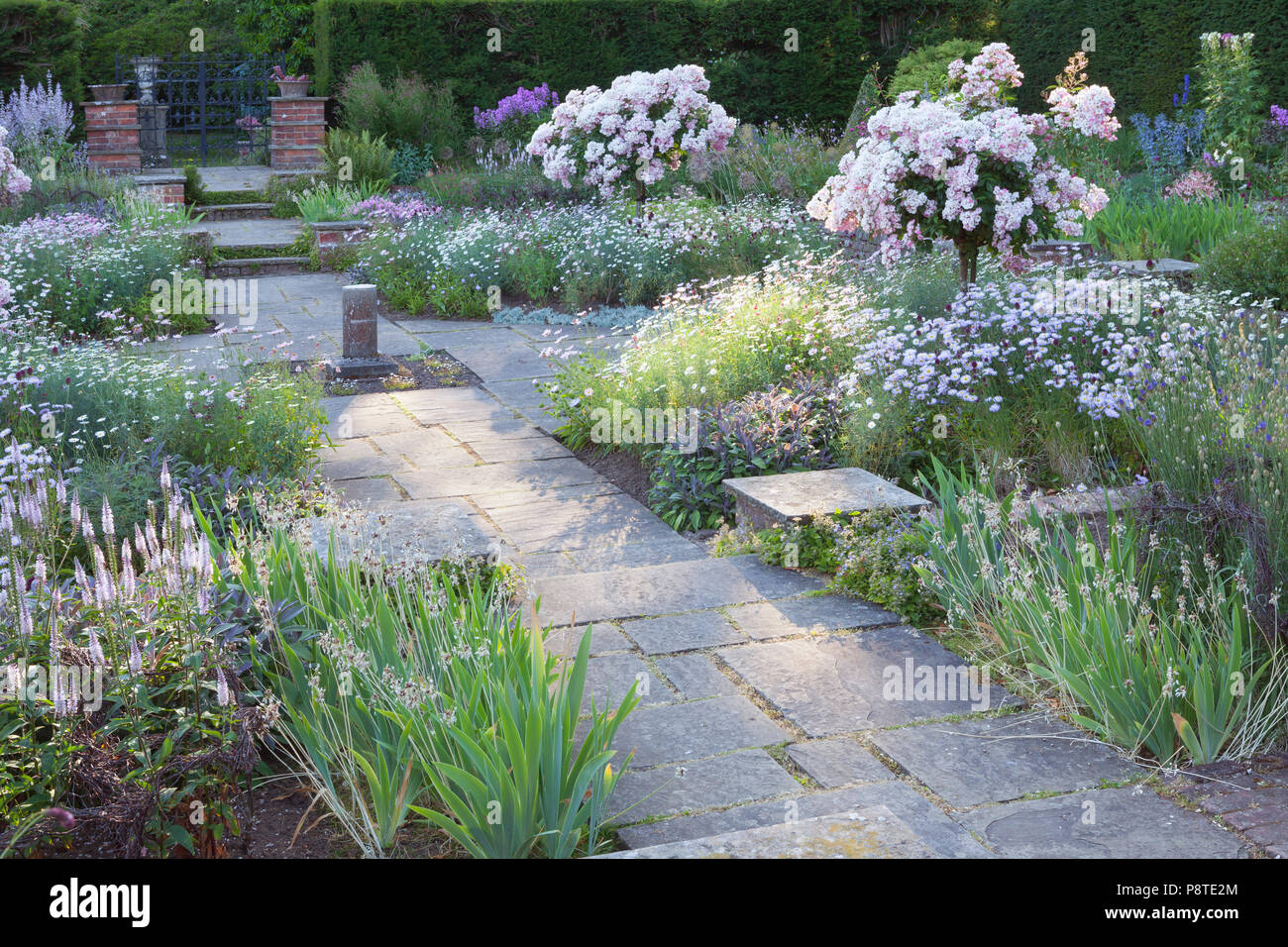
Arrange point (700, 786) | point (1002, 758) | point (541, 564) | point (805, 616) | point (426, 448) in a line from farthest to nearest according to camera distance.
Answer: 1. point (426, 448)
2. point (541, 564)
3. point (805, 616)
4. point (1002, 758)
5. point (700, 786)

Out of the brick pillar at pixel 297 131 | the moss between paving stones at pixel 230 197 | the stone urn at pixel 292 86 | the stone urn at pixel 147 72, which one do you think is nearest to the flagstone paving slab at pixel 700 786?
the moss between paving stones at pixel 230 197

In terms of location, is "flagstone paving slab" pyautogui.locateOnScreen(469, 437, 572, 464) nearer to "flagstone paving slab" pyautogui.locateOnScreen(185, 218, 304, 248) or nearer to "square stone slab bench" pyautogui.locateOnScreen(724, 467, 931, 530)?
"square stone slab bench" pyautogui.locateOnScreen(724, 467, 931, 530)

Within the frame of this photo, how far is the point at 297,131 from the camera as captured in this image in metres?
14.6

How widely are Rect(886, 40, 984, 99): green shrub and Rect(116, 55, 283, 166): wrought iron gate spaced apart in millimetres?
8416

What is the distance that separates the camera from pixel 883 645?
3.84 metres

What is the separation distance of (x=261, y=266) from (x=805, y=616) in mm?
8834

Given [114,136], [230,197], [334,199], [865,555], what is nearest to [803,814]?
[865,555]

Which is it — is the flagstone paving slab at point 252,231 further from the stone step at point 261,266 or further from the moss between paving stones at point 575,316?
the moss between paving stones at point 575,316

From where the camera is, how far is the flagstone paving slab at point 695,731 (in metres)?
3.20

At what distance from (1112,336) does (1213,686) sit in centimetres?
260

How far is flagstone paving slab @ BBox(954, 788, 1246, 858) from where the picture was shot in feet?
8.75

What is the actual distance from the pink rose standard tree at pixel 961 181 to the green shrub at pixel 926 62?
9.25 meters

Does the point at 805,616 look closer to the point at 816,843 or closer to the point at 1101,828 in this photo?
the point at 1101,828

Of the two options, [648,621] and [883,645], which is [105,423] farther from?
[883,645]
